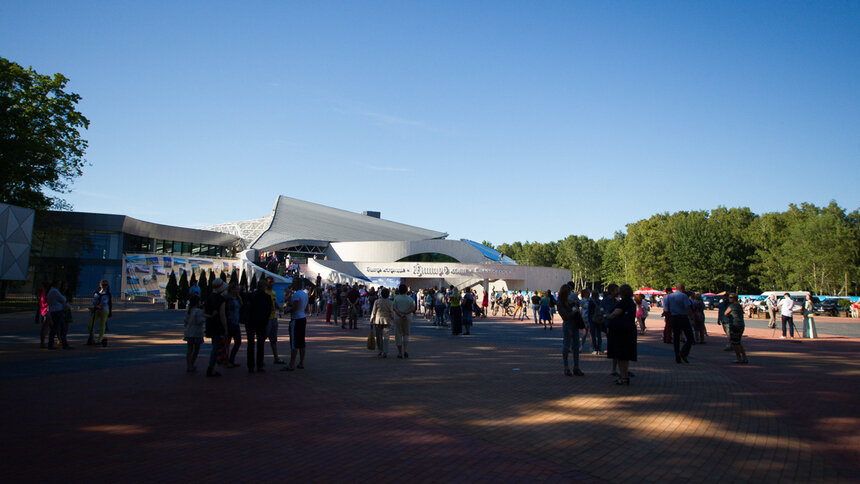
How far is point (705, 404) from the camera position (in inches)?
245

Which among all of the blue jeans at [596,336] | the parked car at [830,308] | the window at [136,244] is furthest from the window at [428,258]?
the blue jeans at [596,336]

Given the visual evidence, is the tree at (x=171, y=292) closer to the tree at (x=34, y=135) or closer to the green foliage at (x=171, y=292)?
the green foliage at (x=171, y=292)

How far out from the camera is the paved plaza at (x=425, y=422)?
3994 millimetres

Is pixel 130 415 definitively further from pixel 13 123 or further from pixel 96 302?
pixel 13 123

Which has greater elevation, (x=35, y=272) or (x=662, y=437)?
(x=35, y=272)

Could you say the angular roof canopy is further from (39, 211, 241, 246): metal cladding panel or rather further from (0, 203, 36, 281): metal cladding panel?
(0, 203, 36, 281): metal cladding panel

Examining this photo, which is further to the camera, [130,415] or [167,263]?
[167,263]

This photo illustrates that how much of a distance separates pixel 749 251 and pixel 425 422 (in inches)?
2780

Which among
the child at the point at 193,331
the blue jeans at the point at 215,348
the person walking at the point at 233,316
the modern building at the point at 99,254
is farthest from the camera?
the modern building at the point at 99,254

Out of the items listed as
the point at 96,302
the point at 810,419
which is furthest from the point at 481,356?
the point at 96,302

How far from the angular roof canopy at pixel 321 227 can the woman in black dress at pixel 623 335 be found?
48.4 metres

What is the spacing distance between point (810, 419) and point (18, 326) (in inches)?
777

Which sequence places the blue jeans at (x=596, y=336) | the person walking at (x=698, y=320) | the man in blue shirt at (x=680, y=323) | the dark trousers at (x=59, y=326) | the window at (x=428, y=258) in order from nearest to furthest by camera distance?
1. the man in blue shirt at (x=680, y=323)
2. the dark trousers at (x=59, y=326)
3. the blue jeans at (x=596, y=336)
4. the person walking at (x=698, y=320)
5. the window at (x=428, y=258)

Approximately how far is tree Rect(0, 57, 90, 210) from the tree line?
5985cm
